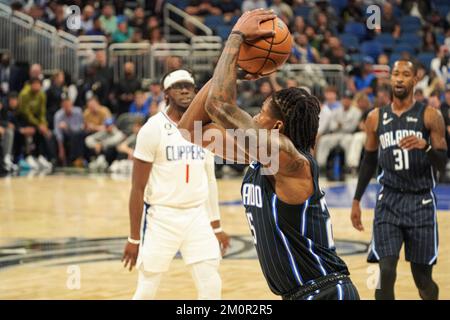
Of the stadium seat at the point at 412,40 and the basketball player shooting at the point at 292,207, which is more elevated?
the stadium seat at the point at 412,40

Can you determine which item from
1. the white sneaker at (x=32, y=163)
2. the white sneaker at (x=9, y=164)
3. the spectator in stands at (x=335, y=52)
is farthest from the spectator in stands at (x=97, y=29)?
the spectator in stands at (x=335, y=52)

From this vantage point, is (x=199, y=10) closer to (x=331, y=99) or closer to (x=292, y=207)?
(x=331, y=99)

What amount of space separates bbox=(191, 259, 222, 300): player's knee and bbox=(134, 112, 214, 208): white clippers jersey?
17.0 inches

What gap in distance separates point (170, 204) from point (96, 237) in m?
4.66

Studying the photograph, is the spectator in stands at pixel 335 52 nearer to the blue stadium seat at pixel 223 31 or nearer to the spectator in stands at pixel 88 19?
the blue stadium seat at pixel 223 31

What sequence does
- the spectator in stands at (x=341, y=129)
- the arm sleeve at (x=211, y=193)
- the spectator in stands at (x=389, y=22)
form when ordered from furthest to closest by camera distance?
the spectator in stands at (x=389, y=22)
the spectator in stands at (x=341, y=129)
the arm sleeve at (x=211, y=193)

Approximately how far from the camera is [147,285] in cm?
577

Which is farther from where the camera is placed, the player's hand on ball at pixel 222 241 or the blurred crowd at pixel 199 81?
the blurred crowd at pixel 199 81

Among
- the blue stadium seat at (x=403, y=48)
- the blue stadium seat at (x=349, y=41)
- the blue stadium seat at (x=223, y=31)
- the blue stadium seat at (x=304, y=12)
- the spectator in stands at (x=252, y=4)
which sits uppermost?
the spectator in stands at (x=252, y=4)

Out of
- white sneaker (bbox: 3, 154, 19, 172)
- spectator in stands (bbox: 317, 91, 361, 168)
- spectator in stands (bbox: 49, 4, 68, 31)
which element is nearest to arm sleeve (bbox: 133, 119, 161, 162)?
spectator in stands (bbox: 317, 91, 361, 168)

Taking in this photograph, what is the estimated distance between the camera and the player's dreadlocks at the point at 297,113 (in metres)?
3.86

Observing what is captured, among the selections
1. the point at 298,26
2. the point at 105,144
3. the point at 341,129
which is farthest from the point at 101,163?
the point at 298,26
